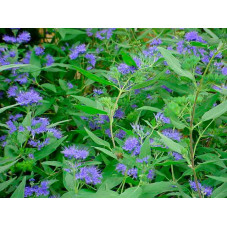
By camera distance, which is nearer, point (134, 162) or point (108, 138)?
point (134, 162)

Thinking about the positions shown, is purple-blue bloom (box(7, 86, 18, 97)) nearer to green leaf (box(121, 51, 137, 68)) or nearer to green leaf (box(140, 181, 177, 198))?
green leaf (box(121, 51, 137, 68))

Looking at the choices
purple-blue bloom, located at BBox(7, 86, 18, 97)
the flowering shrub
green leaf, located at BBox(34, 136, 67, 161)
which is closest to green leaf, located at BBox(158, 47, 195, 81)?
the flowering shrub

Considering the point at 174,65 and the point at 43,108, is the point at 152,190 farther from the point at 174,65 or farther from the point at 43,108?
the point at 43,108

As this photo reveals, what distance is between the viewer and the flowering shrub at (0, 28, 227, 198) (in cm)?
78

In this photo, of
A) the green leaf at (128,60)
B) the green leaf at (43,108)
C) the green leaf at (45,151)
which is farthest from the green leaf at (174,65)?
the green leaf at (43,108)

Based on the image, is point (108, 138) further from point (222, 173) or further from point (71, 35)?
point (71, 35)

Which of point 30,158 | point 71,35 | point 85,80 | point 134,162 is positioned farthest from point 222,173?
point 71,35

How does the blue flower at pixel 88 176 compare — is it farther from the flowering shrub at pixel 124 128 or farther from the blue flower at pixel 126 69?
the blue flower at pixel 126 69

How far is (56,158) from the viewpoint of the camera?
1.14 metres

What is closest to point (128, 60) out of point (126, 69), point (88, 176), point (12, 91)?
point (126, 69)

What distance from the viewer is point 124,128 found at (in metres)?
0.95

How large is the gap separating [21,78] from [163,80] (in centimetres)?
56

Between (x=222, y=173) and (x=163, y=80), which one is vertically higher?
(x=163, y=80)

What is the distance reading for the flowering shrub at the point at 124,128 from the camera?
78 centimetres
